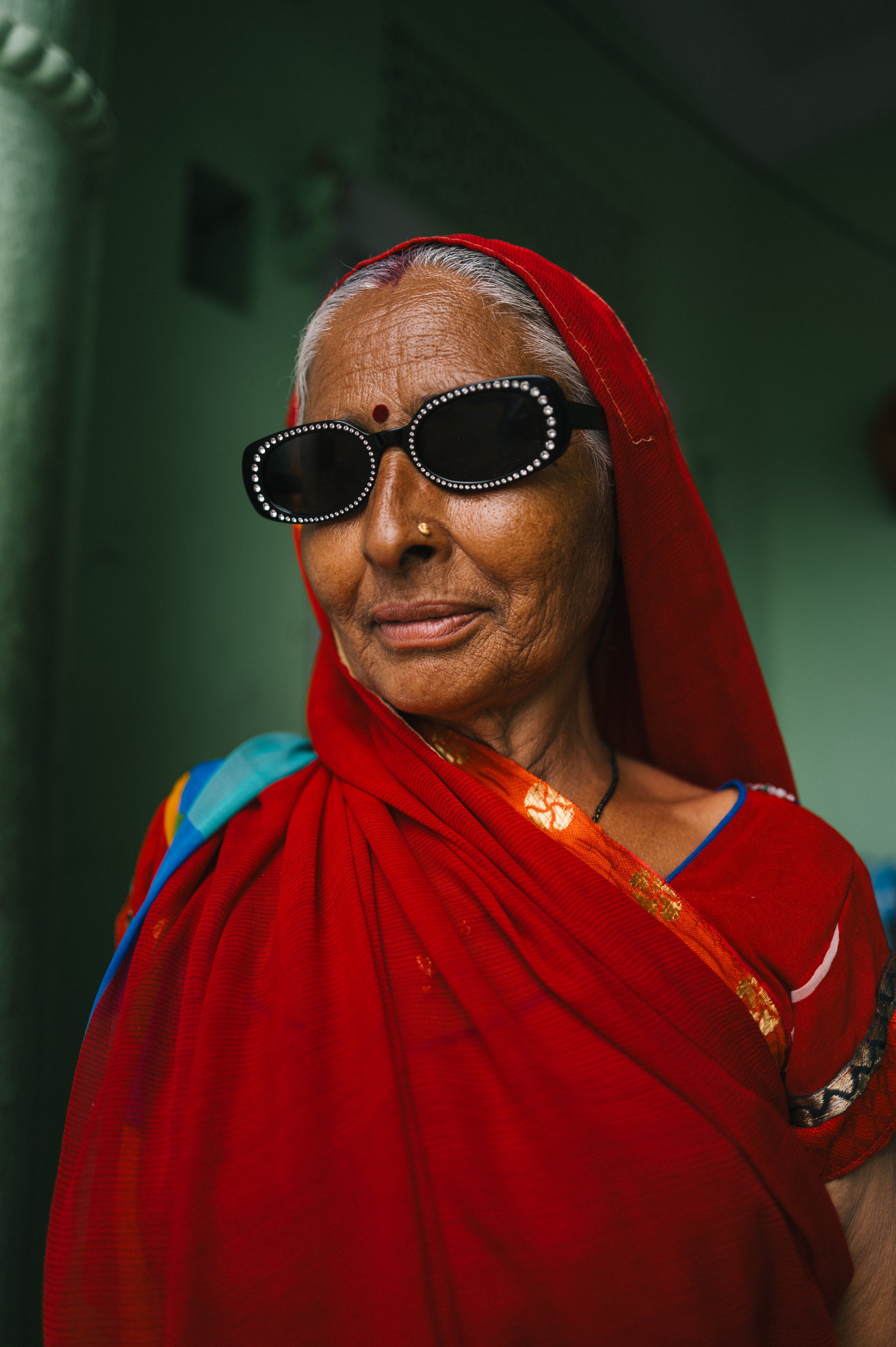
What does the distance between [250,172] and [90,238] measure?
846mm

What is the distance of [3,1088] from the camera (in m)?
1.21

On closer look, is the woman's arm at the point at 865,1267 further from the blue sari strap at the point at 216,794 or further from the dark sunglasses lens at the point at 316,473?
the dark sunglasses lens at the point at 316,473

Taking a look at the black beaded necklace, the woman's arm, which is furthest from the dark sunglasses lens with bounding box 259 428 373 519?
the woman's arm

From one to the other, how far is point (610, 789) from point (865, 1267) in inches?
26.8

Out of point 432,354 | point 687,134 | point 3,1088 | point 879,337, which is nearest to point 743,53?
point 687,134

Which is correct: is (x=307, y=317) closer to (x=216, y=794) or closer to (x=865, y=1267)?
(x=216, y=794)

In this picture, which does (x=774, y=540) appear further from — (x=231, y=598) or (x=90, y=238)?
(x=90, y=238)

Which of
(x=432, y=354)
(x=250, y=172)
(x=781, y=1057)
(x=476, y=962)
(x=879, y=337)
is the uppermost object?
(x=879, y=337)

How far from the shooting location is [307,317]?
2340mm

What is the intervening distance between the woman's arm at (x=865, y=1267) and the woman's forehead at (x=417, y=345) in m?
1.13

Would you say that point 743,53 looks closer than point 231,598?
No

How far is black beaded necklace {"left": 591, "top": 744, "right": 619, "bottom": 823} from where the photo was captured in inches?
50.1

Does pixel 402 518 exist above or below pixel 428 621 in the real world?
above

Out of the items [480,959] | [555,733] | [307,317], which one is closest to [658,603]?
[555,733]
